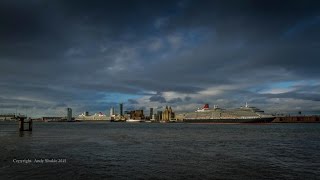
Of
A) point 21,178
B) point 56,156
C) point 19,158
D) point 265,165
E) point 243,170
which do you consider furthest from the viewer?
point 56,156

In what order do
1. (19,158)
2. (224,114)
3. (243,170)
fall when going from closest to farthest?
1. (243,170)
2. (19,158)
3. (224,114)

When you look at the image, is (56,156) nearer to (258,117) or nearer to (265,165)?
(265,165)

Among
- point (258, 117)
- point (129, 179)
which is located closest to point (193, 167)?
point (129, 179)

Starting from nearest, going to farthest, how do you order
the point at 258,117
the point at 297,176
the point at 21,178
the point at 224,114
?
the point at 21,178, the point at 297,176, the point at 258,117, the point at 224,114

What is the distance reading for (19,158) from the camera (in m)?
32.5

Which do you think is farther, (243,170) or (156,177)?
(243,170)

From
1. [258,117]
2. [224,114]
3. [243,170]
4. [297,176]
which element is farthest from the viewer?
[224,114]

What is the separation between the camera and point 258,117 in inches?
7067

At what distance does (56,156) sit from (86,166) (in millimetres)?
7816

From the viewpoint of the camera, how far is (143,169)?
2722 cm

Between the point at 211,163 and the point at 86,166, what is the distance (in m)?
10.8

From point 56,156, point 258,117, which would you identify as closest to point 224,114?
point 258,117

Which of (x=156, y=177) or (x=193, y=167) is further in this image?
(x=193, y=167)

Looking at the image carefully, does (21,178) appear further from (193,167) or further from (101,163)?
(193,167)
